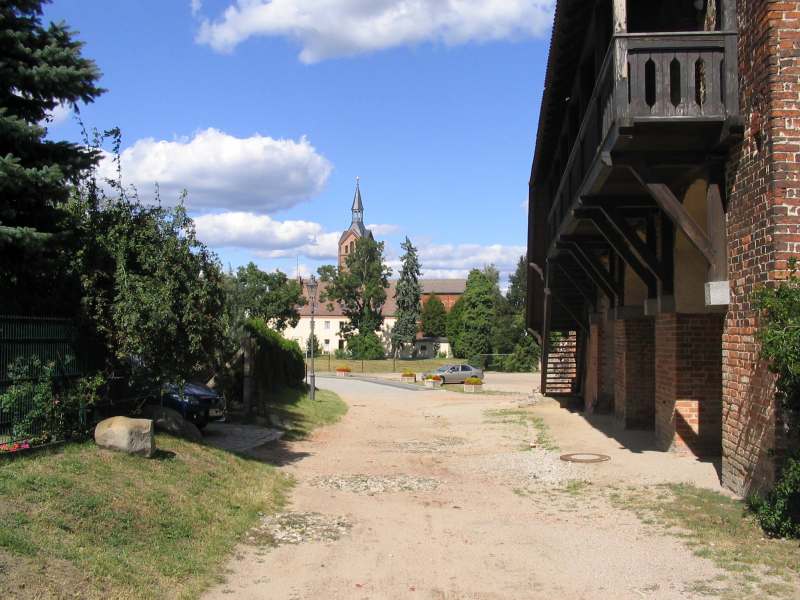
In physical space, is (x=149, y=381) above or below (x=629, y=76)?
below

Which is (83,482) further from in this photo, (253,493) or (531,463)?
(531,463)

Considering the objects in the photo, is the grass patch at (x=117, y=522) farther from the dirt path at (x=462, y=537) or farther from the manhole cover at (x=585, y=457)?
the manhole cover at (x=585, y=457)

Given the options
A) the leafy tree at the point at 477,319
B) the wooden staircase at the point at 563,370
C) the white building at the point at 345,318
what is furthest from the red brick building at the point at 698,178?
the white building at the point at 345,318

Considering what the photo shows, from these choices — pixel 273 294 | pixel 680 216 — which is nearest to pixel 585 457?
pixel 680 216

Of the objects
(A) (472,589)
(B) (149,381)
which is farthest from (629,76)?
(B) (149,381)

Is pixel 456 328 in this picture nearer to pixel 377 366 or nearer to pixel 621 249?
pixel 377 366

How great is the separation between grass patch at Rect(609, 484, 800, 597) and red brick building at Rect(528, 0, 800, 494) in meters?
0.54

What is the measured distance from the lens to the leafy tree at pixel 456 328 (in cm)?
8053

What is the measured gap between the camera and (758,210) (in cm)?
805

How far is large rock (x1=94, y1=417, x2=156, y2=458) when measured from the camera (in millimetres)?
9250

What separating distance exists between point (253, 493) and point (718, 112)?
7.42 meters

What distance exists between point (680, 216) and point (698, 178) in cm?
119

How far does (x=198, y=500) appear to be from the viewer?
28.8 feet

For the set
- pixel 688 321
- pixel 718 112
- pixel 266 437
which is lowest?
pixel 266 437
